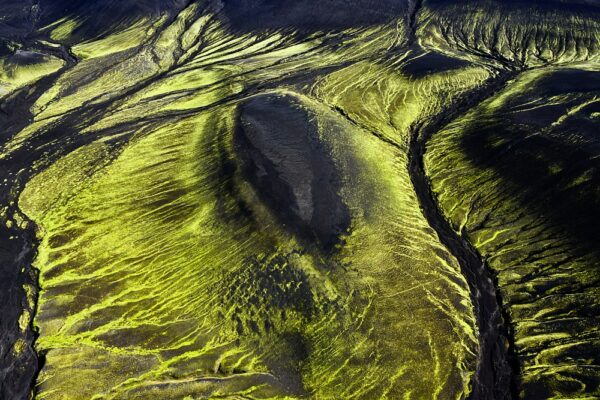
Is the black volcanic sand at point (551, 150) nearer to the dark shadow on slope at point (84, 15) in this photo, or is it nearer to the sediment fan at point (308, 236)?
the sediment fan at point (308, 236)

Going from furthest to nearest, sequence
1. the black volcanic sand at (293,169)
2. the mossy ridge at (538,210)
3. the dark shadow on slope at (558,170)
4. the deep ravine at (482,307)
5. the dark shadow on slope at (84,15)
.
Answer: the dark shadow on slope at (84,15)
the black volcanic sand at (293,169)
the dark shadow on slope at (558,170)
the mossy ridge at (538,210)
the deep ravine at (482,307)

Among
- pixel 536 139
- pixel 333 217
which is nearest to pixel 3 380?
pixel 333 217

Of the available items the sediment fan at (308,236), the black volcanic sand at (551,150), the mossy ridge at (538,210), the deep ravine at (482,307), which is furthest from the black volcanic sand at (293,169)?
the black volcanic sand at (551,150)

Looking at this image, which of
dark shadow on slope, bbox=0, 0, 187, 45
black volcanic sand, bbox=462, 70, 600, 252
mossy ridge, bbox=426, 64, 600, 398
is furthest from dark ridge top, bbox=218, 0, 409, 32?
black volcanic sand, bbox=462, 70, 600, 252

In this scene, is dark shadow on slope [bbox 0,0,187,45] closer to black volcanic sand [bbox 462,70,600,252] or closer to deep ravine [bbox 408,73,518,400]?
deep ravine [bbox 408,73,518,400]

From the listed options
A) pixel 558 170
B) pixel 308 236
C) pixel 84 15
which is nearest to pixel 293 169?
pixel 308 236

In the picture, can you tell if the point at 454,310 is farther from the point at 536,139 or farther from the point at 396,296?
the point at 536,139
